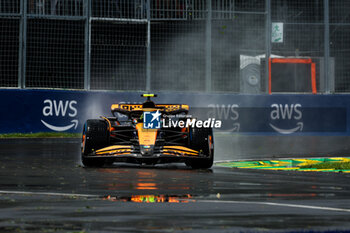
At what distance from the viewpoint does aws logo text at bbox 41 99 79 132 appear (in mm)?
30031

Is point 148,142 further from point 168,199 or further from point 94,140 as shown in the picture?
point 168,199

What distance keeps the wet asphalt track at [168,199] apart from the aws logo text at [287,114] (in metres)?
15.0

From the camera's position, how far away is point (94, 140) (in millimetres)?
17578

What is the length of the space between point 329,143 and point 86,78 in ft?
27.9

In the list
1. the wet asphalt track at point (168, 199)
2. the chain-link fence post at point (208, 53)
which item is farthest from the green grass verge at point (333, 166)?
the chain-link fence post at point (208, 53)

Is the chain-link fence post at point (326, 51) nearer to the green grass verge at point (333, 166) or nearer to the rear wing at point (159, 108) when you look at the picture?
the rear wing at point (159, 108)

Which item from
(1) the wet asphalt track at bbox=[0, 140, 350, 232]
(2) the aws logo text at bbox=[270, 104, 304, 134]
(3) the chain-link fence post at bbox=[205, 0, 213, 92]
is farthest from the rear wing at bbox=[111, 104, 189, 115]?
(2) the aws logo text at bbox=[270, 104, 304, 134]

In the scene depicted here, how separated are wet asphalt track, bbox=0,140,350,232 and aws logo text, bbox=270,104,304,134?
49.2 ft

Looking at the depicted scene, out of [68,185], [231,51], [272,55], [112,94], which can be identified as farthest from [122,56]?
[68,185]

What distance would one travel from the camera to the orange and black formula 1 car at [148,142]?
17234 mm

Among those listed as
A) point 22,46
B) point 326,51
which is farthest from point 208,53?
point 22,46

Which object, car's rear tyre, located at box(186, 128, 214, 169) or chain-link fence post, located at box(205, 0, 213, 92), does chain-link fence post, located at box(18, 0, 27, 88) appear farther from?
car's rear tyre, located at box(186, 128, 214, 169)

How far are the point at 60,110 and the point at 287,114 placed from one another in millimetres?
8094

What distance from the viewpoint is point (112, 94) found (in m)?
31.0
